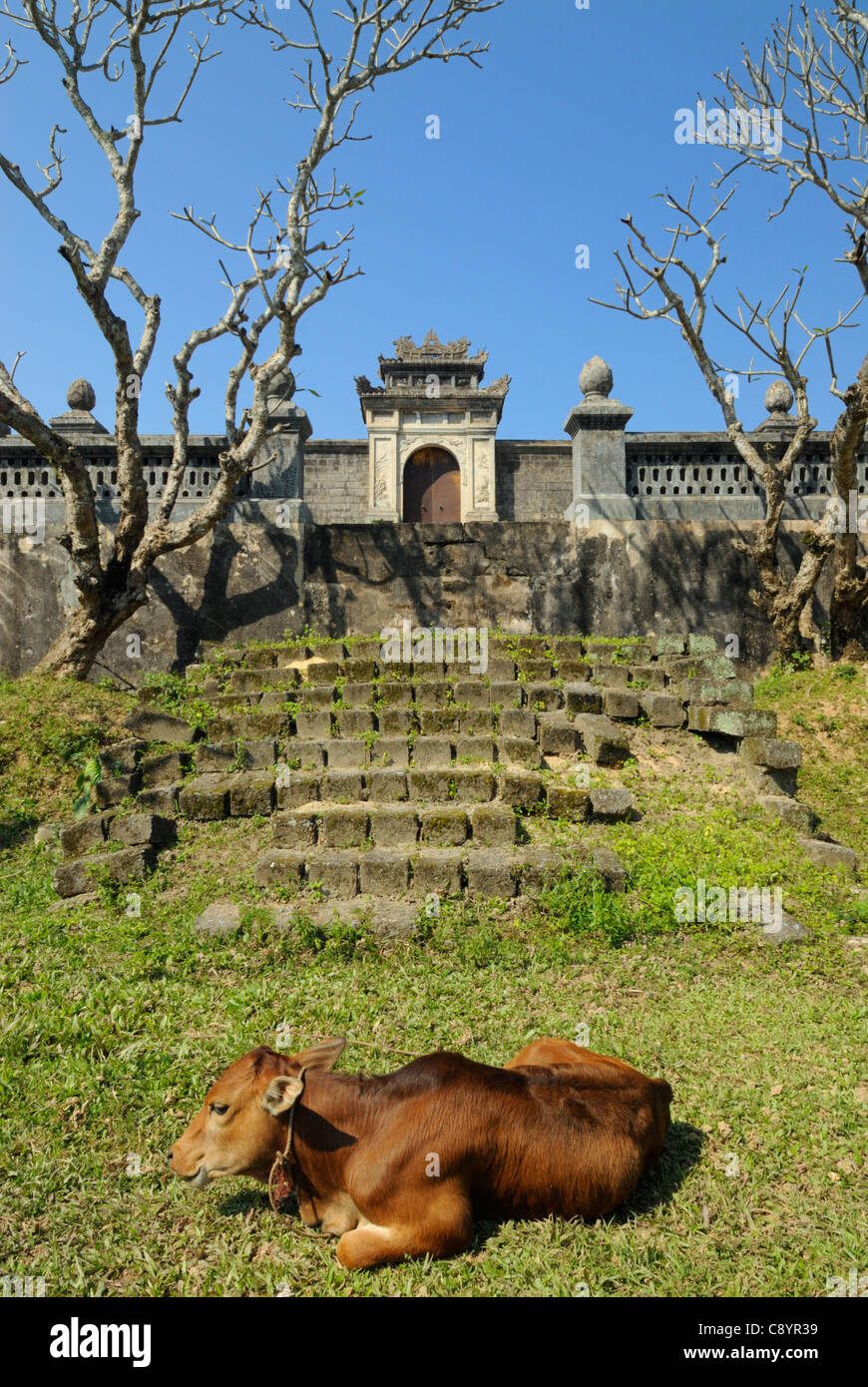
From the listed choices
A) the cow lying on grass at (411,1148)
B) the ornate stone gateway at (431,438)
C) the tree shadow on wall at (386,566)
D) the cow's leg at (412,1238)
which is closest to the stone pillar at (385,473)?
the ornate stone gateway at (431,438)

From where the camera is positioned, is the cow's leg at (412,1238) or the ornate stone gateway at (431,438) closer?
the cow's leg at (412,1238)

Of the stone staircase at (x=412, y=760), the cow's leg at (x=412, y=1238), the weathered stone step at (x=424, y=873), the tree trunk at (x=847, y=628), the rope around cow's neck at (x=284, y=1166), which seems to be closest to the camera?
the cow's leg at (x=412, y=1238)

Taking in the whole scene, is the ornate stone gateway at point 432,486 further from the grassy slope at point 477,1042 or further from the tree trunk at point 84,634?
the grassy slope at point 477,1042

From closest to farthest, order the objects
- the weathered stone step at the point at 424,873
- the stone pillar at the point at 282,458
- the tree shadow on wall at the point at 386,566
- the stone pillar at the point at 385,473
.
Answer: the weathered stone step at the point at 424,873 → the tree shadow on wall at the point at 386,566 → the stone pillar at the point at 282,458 → the stone pillar at the point at 385,473

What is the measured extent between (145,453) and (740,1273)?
1092cm

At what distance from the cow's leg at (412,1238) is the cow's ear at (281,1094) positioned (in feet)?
1.49

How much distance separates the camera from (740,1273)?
253 centimetres

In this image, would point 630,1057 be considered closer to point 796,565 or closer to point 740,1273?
point 740,1273

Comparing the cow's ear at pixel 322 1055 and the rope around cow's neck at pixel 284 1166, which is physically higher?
the cow's ear at pixel 322 1055

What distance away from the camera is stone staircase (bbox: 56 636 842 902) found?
5535mm

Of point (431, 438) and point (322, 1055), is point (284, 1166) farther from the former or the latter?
point (431, 438)

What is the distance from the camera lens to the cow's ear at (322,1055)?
2.81 metres

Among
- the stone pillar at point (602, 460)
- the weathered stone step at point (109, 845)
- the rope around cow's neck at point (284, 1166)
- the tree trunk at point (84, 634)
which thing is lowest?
the rope around cow's neck at point (284, 1166)
